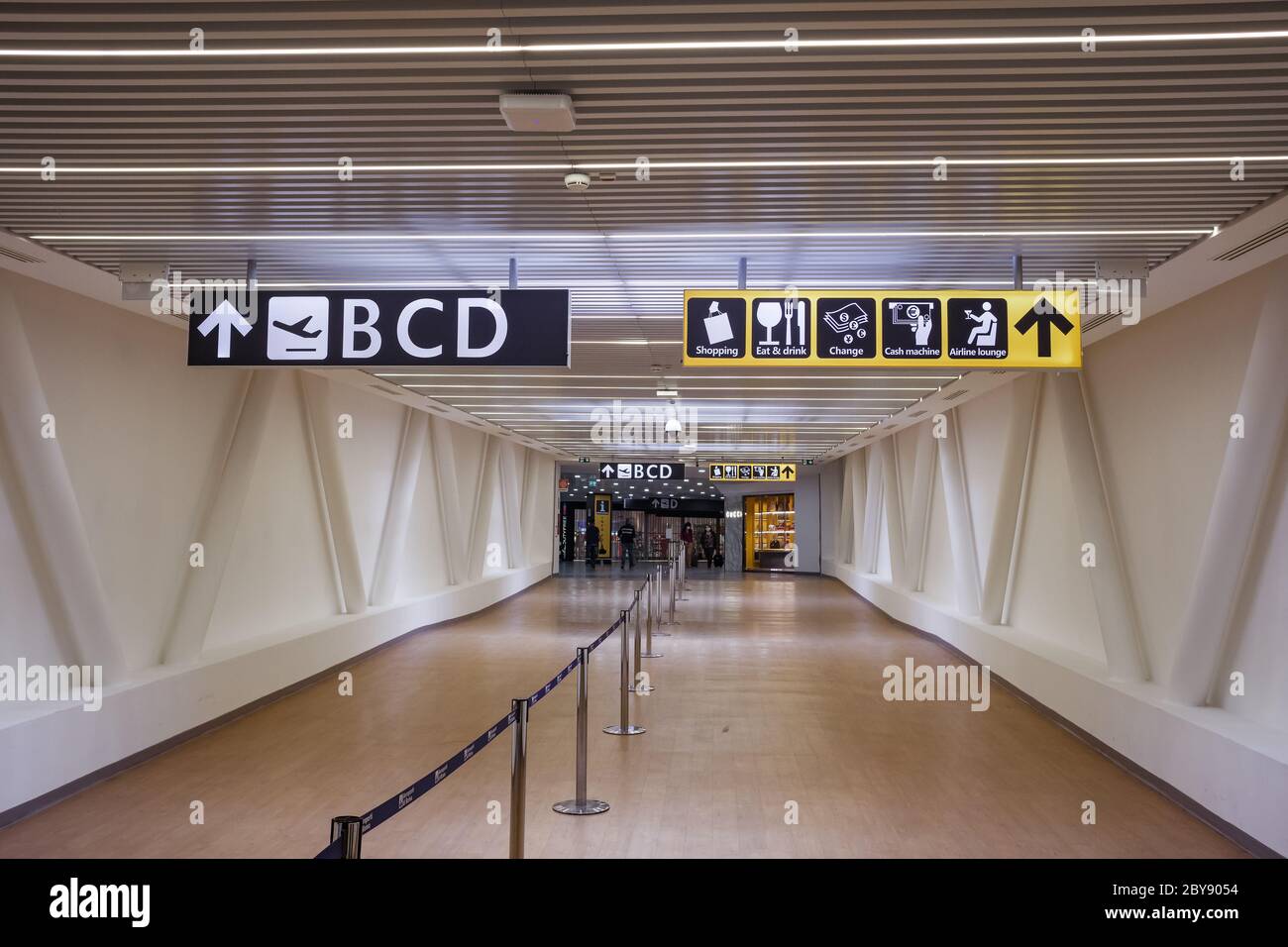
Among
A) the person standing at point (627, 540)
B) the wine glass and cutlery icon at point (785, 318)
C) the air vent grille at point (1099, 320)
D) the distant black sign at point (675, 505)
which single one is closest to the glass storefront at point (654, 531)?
the distant black sign at point (675, 505)

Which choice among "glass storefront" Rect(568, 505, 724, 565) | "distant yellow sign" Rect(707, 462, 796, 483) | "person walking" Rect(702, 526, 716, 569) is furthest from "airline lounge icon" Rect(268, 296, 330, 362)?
"person walking" Rect(702, 526, 716, 569)

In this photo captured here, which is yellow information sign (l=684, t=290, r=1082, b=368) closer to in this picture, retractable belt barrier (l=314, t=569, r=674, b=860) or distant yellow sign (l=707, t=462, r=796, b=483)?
retractable belt barrier (l=314, t=569, r=674, b=860)

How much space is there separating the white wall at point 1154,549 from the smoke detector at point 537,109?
4.52m

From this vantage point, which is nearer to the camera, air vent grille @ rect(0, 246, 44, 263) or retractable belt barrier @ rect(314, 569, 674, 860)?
retractable belt barrier @ rect(314, 569, 674, 860)

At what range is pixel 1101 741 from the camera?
783 centimetres

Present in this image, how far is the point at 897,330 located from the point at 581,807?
3602 millimetres

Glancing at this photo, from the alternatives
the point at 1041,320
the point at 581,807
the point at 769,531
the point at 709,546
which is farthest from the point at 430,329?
the point at 709,546

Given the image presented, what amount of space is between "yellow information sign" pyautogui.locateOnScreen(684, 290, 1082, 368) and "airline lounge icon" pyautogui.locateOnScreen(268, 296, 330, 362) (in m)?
2.14

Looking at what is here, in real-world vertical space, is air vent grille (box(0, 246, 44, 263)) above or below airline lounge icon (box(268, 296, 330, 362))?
above

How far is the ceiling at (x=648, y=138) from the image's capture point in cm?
340

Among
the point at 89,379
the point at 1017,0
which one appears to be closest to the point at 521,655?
the point at 89,379

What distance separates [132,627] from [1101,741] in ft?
26.8

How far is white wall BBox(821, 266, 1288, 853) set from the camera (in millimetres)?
5871
